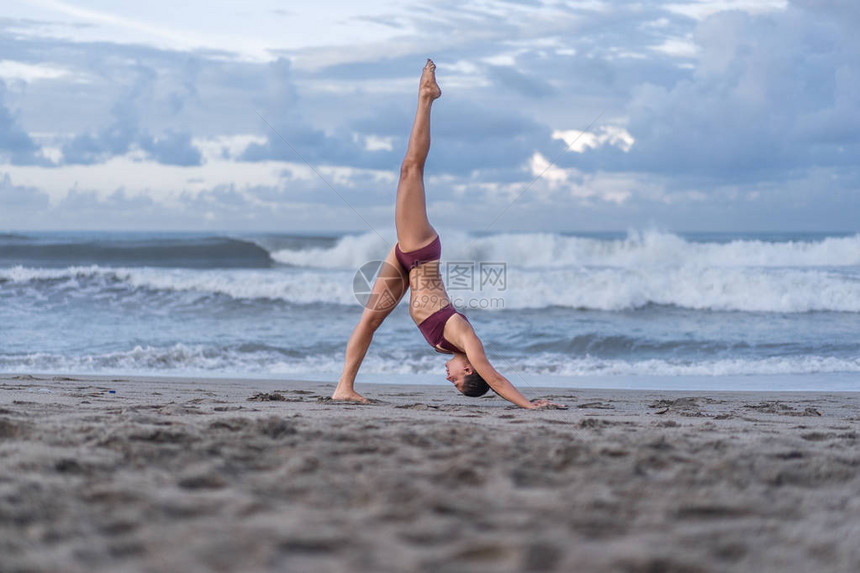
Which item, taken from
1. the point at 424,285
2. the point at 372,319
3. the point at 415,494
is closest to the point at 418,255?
the point at 424,285

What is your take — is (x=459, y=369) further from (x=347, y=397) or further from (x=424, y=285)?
(x=347, y=397)

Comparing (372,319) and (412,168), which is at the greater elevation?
(412,168)

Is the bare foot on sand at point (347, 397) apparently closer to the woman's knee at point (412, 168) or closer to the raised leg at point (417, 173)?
the raised leg at point (417, 173)

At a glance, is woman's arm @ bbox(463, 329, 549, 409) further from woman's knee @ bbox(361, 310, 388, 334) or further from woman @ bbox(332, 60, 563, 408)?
woman's knee @ bbox(361, 310, 388, 334)

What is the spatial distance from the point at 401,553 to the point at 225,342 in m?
8.52

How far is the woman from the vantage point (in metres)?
4.91

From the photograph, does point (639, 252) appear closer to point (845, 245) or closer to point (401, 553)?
point (845, 245)

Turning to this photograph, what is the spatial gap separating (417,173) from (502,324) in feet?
23.2

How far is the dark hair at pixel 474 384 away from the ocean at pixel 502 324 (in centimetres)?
227

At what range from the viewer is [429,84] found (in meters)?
5.02

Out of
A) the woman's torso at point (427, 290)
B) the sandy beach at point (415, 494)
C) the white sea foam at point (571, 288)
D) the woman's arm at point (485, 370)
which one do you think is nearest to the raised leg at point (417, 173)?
the woman's torso at point (427, 290)

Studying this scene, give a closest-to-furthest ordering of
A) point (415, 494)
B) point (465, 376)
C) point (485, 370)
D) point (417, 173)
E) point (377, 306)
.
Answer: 1. point (415, 494)
2. point (485, 370)
3. point (417, 173)
4. point (465, 376)
5. point (377, 306)

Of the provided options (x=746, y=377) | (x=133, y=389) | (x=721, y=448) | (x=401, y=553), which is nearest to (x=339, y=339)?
(x=133, y=389)

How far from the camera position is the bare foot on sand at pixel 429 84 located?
16.4 feet
